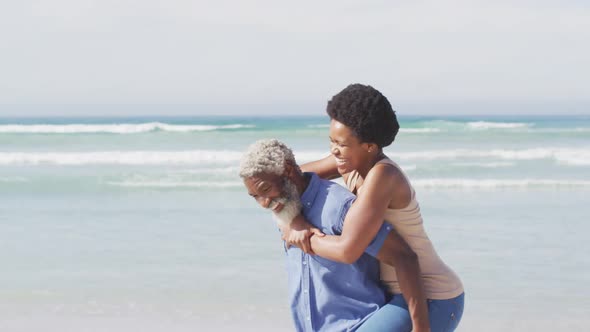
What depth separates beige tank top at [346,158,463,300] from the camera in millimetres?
2684

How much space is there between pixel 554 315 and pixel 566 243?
8.87 feet

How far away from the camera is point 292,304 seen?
284 centimetres

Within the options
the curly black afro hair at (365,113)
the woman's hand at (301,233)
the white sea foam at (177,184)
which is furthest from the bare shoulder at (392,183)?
the white sea foam at (177,184)

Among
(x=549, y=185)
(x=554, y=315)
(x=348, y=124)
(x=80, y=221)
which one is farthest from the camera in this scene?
(x=549, y=185)

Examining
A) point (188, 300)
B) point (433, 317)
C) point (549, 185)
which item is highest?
point (433, 317)

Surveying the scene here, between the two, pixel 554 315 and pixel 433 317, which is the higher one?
pixel 433 317

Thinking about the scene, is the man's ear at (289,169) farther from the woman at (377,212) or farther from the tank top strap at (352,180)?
the tank top strap at (352,180)

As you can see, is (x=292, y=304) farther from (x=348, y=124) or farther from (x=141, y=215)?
(x=141, y=215)

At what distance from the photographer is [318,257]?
8.89 feet

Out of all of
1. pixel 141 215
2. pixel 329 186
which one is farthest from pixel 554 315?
pixel 141 215

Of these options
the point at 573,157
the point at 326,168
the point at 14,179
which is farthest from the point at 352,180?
the point at 573,157

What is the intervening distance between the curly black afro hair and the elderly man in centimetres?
21

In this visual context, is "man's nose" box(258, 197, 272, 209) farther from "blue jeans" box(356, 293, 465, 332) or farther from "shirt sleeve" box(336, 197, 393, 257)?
"blue jeans" box(356, 293, 465, 332)

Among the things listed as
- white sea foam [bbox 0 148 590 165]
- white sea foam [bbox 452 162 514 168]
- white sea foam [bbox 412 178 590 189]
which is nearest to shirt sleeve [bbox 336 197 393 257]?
white sea foam [bbox 412 178 590 189]
